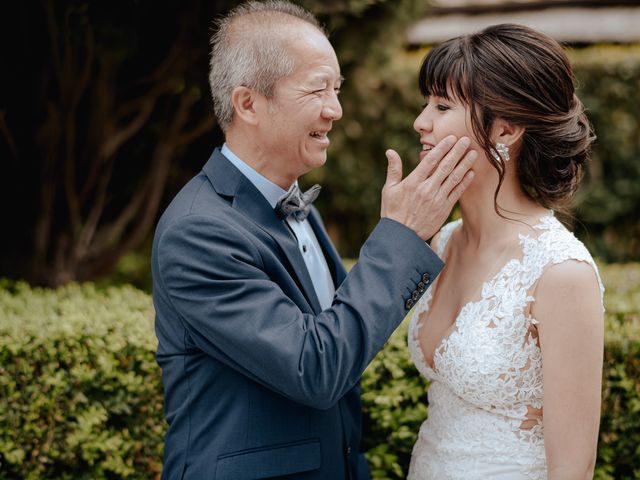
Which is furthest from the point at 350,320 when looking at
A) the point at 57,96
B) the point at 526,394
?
the point at 57,96

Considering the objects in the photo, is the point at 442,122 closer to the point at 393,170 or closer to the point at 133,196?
the point at 393,170

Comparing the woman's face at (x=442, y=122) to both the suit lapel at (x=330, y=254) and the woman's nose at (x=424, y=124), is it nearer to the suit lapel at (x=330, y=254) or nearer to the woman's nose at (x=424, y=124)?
the woman's nose at (x=424, y=124)

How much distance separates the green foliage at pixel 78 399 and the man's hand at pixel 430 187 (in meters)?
1.62

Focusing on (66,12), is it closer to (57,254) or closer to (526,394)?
(57,254)

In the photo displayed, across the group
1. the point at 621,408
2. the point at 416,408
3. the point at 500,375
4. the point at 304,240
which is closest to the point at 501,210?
the point at 500,375

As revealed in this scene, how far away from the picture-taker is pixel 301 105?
2582mm

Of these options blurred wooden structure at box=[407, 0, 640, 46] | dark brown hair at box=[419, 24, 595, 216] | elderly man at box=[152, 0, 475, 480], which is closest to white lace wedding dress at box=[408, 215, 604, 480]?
dark brown hair at box=[419, 24, 595, 216]

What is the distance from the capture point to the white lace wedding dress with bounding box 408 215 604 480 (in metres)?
2.44

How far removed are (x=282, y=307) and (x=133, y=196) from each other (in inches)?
177

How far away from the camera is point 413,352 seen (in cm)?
286

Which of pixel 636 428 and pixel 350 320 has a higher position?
pixel 350 320

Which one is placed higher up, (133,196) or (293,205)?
(293,205)

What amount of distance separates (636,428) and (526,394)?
1.22 metres

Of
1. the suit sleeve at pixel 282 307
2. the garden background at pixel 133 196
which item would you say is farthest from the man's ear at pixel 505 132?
the suit sleeve at pixel 282 307
